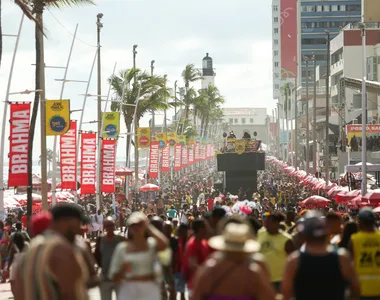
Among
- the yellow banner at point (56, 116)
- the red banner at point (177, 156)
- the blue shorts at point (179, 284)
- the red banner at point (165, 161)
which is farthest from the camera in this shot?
the red banner at point (177, 156)

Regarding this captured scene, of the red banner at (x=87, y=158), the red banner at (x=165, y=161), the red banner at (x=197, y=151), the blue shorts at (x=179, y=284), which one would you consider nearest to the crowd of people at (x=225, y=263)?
the blue shorts at (x=179, y=284)

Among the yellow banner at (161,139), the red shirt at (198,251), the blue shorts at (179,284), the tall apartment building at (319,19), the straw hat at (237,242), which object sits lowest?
the blue shorts at (179,284)

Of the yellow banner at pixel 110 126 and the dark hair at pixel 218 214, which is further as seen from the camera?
the yellow banner at pixel 110 126

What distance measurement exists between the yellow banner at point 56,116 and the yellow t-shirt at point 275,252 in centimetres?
2224

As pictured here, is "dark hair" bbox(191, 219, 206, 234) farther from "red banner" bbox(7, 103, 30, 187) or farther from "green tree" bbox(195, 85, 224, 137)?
"green tree" bbox(195, 85, 224, 137)

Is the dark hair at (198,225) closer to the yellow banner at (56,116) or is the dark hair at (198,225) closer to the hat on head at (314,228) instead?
the hat on head at (314,228)

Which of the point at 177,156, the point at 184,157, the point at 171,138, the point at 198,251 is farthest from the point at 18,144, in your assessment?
the point at 184,157

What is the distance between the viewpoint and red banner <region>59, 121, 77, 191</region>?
3644 centimetres

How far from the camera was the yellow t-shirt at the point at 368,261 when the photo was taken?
32.8 feet

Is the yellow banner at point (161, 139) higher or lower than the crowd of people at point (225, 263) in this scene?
higher

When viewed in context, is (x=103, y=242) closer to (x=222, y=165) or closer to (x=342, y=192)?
(x=342, y=192)

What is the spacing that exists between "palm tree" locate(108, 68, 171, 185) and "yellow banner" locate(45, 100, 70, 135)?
30.1m

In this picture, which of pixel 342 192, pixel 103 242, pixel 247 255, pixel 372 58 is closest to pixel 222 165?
pixel 372 58

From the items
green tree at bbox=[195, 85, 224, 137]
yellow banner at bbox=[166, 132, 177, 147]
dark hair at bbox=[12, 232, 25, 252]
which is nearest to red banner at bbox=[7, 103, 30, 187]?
dark hair at bbox=[12, 232, 25, 252]
